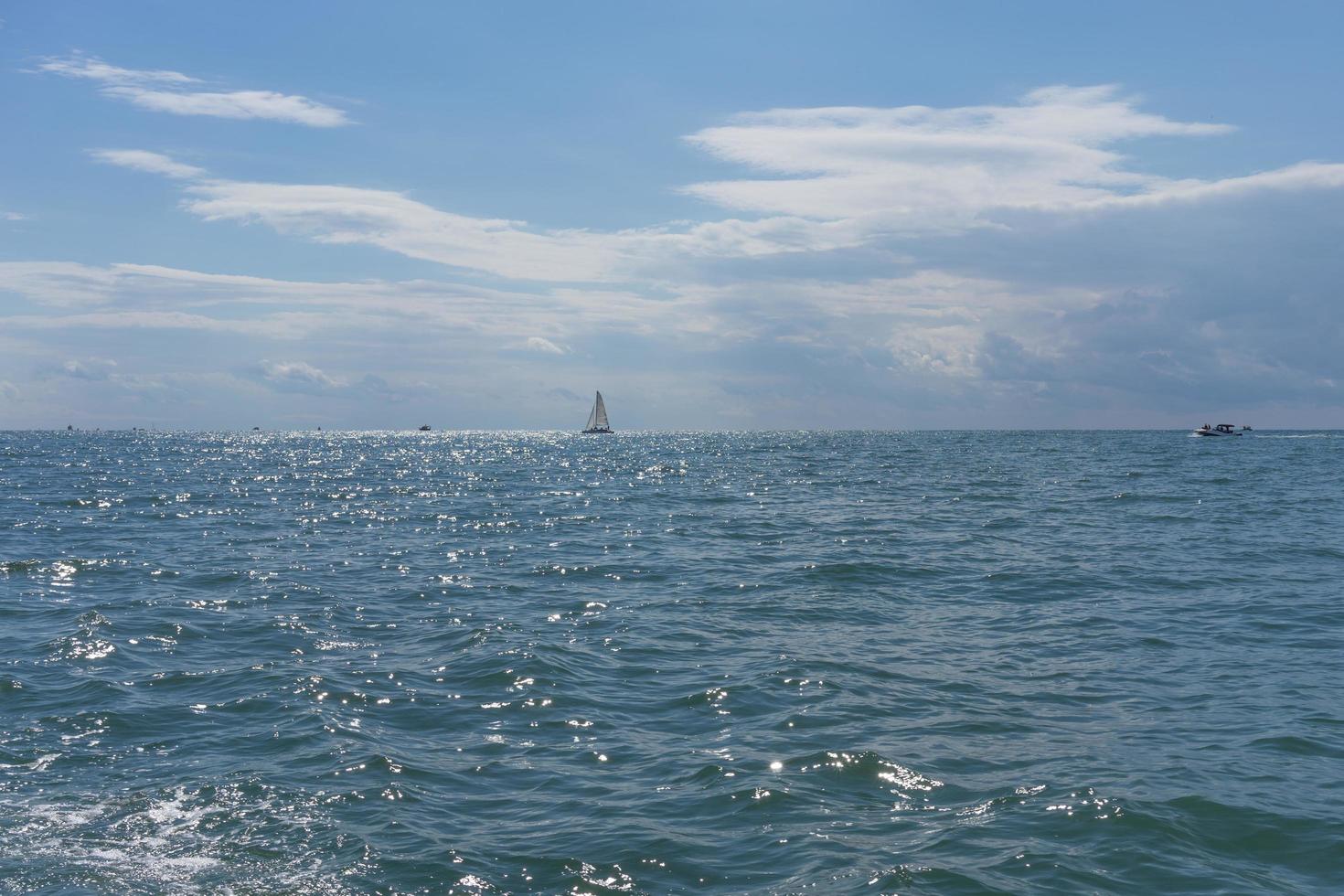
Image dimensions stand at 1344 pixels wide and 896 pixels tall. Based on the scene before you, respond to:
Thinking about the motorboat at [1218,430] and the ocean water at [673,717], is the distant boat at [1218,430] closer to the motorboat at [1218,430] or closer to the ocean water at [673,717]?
the motorboat at [1218,430]

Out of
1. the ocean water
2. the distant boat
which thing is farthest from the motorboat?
the ocean water

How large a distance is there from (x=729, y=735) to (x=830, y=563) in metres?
17.3

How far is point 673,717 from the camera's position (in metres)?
15.5

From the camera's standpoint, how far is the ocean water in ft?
34.1

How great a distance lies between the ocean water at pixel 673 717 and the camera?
10391 millimetres

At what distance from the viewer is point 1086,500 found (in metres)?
54.3

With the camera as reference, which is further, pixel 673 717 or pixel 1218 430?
pixel 1218 430

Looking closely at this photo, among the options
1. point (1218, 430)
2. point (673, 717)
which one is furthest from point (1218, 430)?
point (673, 717)

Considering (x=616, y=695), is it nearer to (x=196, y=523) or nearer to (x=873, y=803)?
(x=873, y=803)

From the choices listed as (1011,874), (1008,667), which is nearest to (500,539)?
(1008,667)

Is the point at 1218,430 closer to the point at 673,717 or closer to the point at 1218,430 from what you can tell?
the point at 1218,430

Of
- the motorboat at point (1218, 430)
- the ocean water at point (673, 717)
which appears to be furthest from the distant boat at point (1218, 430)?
the ocean water at point (673, 717)

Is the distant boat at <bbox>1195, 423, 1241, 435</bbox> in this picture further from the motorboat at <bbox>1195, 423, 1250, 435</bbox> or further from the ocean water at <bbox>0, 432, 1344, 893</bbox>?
the ocean water at <bbox>0, 432, 1344, 893</bbox>

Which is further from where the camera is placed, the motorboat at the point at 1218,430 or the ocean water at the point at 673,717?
the motorboat at the point at 1218,430
